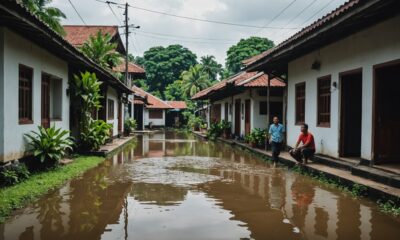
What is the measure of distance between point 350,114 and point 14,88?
9.17m

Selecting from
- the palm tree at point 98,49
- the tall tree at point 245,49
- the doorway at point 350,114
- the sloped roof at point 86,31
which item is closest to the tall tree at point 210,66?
the tall tree at point 245,49

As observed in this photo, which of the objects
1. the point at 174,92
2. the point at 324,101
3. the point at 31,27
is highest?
the point at 174,92

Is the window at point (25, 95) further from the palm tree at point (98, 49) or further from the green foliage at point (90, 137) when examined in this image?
the palm tree at point (98, 49)

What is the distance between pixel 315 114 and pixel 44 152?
8.56m

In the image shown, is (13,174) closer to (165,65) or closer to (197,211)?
(197,211)

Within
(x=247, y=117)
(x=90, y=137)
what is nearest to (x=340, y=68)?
(x=90, y=137)

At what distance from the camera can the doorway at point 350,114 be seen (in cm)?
1181

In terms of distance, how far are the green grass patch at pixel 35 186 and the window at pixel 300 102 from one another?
25.5ft

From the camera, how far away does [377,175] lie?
8750mm

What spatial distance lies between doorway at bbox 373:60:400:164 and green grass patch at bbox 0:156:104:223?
751 cm

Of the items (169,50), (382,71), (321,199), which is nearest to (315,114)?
(382,71)

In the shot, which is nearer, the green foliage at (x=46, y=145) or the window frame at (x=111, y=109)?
the green foliage at (x=46, y=145)

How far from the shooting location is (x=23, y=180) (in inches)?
363

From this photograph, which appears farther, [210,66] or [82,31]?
[210,66]
